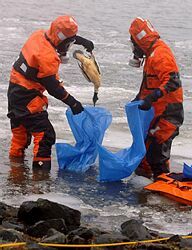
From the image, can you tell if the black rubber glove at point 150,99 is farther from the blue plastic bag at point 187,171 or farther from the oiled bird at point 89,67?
the oiled bird at point 89,67

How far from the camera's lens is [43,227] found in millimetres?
5703

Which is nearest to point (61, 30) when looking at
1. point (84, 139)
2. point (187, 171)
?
point (84, 139)

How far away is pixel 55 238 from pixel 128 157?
8.19 ft

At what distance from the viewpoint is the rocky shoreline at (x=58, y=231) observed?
5.43 metres

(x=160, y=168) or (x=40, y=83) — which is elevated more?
(x=40, y=83)

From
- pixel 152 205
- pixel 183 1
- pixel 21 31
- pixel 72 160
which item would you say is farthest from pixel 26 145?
pixel 183 1

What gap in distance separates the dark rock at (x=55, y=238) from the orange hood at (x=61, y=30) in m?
2.81

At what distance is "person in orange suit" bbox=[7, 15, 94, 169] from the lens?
25.1ft

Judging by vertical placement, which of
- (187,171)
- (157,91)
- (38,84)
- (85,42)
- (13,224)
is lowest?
(187,171)

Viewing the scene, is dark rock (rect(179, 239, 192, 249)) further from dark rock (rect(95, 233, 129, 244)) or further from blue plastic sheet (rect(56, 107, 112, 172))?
blue plastic sheet (rect(56, 107, 112, 172))

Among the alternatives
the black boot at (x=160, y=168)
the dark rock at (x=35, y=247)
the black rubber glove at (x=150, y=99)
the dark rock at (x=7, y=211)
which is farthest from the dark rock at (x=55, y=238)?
the black boot at (x=160, y=168)

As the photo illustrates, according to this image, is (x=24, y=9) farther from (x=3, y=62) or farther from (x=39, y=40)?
(x=39, y=40)

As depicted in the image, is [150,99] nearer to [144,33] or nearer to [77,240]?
[144,33]

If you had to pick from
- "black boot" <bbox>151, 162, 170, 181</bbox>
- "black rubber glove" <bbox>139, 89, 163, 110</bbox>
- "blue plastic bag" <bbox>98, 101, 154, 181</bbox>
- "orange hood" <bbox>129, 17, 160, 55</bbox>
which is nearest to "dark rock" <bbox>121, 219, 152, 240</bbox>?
"blue plastic bag" <bbox>98, 101, 154, 181</bbox>
